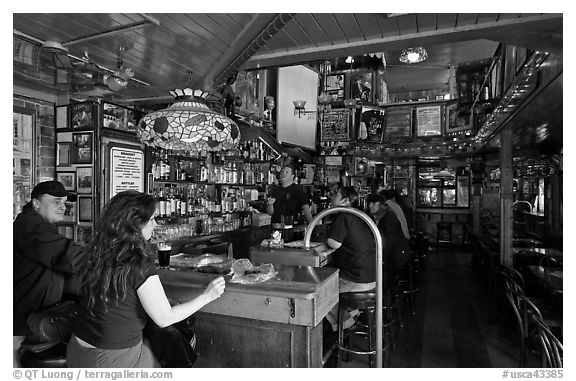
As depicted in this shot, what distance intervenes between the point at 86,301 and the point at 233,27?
2032 mm

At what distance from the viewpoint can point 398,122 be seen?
970 cm

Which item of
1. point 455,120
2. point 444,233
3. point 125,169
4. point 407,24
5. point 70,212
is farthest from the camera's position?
point 444,233

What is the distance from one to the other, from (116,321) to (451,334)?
3.58 m

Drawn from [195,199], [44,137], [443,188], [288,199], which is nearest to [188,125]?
[44,137]

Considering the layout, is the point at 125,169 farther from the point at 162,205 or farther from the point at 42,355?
the point at 42,355

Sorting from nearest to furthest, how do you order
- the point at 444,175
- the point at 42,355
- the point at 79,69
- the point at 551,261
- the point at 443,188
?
1. the point at 42,355
2. the point at 79,69
3. the point at 551,261
4. the point at 444,175
5. the point at 443,188

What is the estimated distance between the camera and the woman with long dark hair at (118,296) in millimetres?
1661

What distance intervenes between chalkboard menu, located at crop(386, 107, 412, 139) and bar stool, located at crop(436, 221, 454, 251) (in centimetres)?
279

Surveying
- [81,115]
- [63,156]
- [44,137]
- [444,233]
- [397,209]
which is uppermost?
[81,115]

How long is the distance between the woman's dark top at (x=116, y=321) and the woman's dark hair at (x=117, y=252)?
0.02 m

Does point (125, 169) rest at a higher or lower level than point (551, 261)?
higher

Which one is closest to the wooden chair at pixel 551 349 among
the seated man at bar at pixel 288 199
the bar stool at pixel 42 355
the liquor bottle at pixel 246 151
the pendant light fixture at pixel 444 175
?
the bar stool at pixel 42 355
